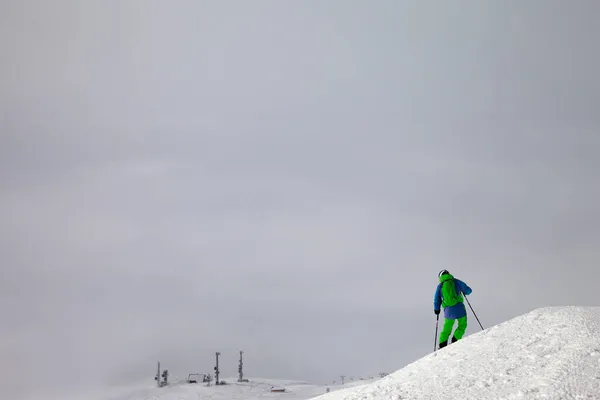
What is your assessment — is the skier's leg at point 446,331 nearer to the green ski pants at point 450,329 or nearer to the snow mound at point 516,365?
the green ski pants at point 450,329

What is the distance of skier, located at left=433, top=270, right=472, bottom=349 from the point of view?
744 inches

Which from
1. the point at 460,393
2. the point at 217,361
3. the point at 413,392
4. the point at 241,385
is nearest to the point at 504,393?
the point at 460,393

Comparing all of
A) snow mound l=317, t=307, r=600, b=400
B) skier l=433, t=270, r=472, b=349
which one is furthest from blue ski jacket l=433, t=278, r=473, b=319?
snow mound l=317, t=307, r=600, b=400

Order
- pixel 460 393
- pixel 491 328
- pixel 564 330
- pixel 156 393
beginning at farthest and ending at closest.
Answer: pixel 156 393
pixel 491 328
pixel 564 330
pixel 460 393

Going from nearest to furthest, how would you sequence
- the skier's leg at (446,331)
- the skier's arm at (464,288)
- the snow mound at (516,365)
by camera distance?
the snow mound at (516,365), the skier's leg at (446,331), the skier's arm at (464,288)

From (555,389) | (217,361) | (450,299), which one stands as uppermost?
(217,361)

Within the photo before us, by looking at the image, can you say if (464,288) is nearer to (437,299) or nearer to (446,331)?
(437,299)

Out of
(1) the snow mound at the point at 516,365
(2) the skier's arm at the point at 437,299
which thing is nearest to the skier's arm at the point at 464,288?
(2) the skier's arm at the point at 437,299

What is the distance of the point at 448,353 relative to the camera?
52.2 feet

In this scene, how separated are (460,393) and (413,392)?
3.82 feet

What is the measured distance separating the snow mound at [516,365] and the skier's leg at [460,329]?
6.07 ft

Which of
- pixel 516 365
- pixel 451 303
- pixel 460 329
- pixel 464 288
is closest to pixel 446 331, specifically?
pixel 460 329

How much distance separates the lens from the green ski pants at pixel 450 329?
18922 millimetres

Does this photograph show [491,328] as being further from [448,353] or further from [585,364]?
[585,364]
